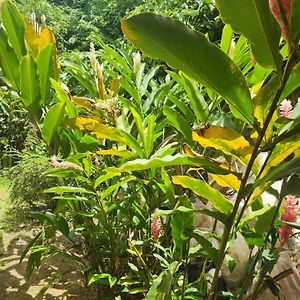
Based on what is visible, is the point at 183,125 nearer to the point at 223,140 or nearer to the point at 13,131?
the point at 223,140

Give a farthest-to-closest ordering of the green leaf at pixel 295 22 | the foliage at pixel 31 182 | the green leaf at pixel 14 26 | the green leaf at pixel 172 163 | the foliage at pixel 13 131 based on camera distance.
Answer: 1. the foliage at pixel 13 131
2. the foliage at pixel 31 182
3. the green leaf at pixel 14 26
4. the green leaf at pixel 172 163
5. the green leaf at pixel 295 22

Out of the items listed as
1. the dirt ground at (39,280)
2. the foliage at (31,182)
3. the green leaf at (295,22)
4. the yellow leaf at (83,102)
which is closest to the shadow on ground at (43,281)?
the dirt ground at (39,280)

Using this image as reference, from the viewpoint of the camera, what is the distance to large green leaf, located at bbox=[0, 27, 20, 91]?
4.02ft

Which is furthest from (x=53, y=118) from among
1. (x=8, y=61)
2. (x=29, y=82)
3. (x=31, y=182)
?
(x=31, y=182)

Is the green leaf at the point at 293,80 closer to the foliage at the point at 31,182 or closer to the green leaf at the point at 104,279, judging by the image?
the green leaf at the point at 104,279

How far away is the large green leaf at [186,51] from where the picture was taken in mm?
564

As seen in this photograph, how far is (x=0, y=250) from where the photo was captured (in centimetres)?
229

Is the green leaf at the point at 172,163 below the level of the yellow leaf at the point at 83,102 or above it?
below

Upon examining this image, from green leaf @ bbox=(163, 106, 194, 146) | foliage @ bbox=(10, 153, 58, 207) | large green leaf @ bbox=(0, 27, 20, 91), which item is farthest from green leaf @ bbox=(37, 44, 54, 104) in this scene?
foliage @ bbox=(10, 153, 58, 207)

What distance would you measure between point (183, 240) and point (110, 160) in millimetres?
564

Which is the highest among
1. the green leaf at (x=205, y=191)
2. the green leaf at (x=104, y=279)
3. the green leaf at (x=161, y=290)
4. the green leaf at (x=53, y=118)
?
the green leaf at (x=53, y=118)

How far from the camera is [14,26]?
1224 mm

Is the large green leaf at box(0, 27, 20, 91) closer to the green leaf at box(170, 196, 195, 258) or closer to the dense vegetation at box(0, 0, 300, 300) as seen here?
the dense vegetation at box(0, 0, 300, 300)

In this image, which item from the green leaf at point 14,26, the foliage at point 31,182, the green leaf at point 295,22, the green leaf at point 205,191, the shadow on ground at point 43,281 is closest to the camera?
the green leaf at point 295,22
